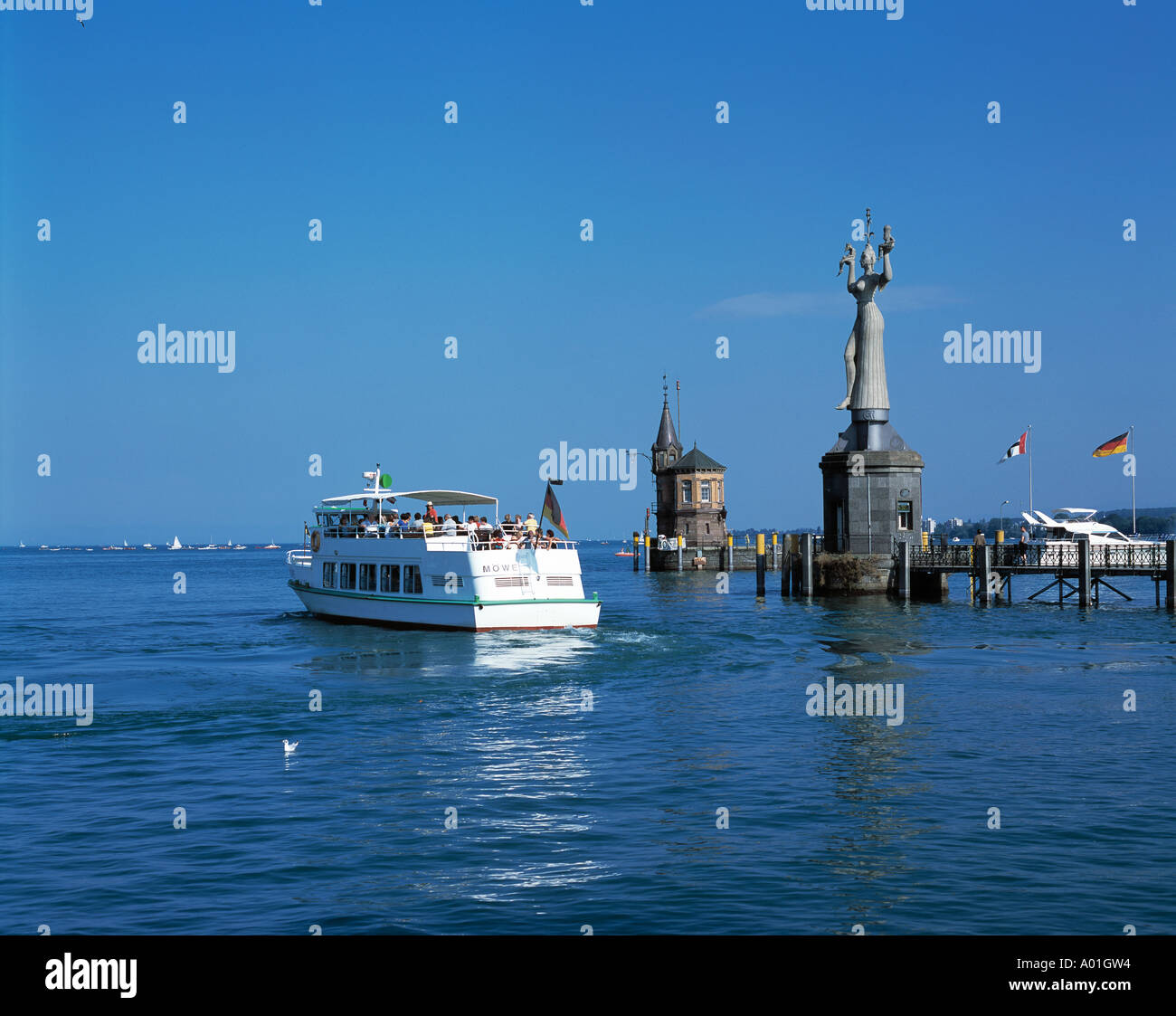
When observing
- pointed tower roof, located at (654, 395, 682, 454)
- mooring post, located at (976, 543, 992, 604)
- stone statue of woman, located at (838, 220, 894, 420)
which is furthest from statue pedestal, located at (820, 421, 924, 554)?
pointed tower roof, located at (654, 395, 682, 454)

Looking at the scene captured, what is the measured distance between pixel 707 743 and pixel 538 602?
17.6 metres

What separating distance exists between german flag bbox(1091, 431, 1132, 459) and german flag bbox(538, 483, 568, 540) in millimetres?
→ 31336

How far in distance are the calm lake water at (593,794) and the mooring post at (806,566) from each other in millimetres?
21159

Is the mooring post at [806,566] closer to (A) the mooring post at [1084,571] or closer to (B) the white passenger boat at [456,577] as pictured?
(A) the mooring post at [1084,571]

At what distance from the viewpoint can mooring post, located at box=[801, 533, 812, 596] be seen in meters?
57.2

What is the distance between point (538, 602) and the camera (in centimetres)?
3819

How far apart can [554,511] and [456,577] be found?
4271 mm

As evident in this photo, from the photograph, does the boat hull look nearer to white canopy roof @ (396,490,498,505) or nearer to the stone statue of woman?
white canopy roof @ (396,490,498,505)

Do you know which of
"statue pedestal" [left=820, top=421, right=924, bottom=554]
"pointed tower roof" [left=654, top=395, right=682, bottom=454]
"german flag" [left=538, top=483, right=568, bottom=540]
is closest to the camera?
"german flag" [left=538, top=483, right=568, bottom=540]

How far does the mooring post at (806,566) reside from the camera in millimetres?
57188

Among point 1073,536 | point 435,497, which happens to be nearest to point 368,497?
point 435,497
